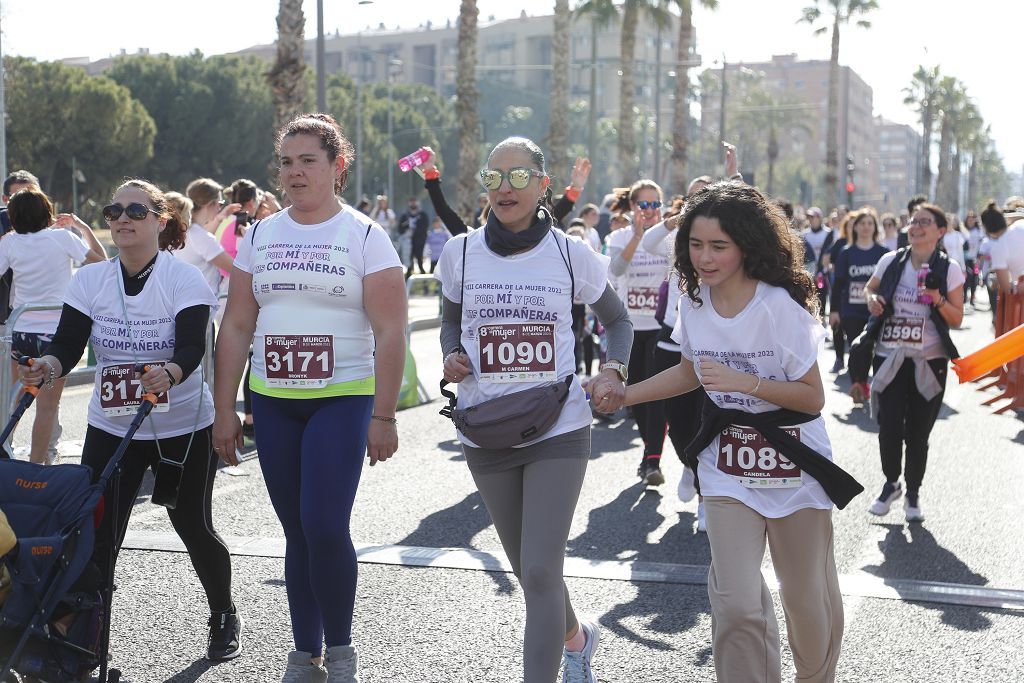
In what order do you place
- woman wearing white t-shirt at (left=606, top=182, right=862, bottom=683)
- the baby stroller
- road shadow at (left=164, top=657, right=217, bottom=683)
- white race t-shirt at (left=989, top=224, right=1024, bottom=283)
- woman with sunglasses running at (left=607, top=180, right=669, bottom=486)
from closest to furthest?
the baby stroller → woman wearing white t-shirt at (left=606, top=182, right=862, bottom=683) → road shadow at (left=164, top=657, right=217, bottom=683) → woman with sunglasses running at (left=607, top=180, right=669, bottom=486) → white race t-shirt at (left=989, top=224, right=1024, bottom=283)

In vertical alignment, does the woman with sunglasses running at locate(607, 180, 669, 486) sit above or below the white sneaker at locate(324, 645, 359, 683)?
above

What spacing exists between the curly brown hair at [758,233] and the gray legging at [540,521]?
0.69m

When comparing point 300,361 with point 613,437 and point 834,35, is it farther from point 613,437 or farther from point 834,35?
point 834,35

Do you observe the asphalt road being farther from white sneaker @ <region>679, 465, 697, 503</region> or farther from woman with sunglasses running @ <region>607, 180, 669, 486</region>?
woman with sunglasses running @ <region>607, 180, 669, 486</region>

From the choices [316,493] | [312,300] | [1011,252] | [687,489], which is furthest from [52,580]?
[1011,252]

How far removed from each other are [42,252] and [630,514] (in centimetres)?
401

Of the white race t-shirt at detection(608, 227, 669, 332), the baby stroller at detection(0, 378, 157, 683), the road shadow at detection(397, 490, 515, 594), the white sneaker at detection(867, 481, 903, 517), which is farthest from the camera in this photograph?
the white race t-shirt at detection(608, 227, 669, 332)

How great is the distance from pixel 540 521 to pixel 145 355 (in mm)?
1597

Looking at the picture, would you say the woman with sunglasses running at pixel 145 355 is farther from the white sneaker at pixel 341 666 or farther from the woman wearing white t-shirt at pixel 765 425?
the woman wearing white t-shirt at pixel 765 425

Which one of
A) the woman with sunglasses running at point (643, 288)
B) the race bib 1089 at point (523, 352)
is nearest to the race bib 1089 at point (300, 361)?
→ the race bib 1089 at point (523, 352)

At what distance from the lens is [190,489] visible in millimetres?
4734

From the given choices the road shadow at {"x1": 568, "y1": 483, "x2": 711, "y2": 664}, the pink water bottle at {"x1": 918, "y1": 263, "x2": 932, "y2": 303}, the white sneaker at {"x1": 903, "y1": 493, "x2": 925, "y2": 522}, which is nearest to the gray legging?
the road shadow at {"x1": 568, "y1": 483, "x2": 711, "y2": 664}

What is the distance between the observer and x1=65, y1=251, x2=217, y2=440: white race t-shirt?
15.2 ft

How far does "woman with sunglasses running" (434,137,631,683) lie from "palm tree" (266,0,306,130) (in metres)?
15.2
